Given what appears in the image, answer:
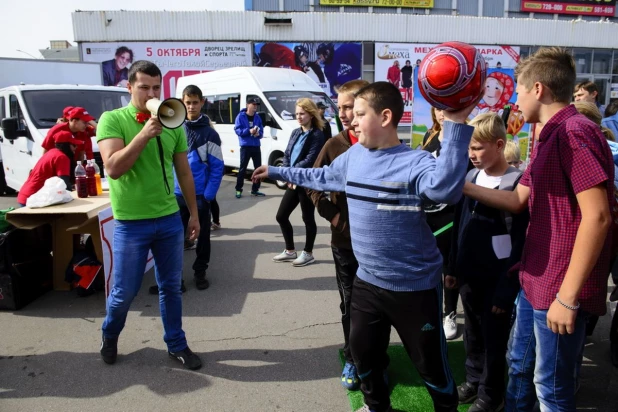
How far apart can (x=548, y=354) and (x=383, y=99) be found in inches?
53.2

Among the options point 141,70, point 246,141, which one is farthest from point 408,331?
point 246,141

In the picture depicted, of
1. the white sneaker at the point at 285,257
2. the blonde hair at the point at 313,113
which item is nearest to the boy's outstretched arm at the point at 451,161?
the blonde hair at the point at 313,113

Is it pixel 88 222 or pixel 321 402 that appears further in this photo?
pixel 88 222

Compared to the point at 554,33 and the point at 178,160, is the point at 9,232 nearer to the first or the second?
the point at 178,160

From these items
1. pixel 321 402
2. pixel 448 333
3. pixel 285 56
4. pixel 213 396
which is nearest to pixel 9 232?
pixel 213 396

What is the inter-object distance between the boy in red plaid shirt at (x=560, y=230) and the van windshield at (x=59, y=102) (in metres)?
7.98

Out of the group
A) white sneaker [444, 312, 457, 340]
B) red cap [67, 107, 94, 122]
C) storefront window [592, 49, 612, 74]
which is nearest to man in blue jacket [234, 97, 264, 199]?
red cap [67, 107, 94, 122]

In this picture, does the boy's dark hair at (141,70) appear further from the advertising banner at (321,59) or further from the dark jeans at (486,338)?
the advertising banner at (321,59)

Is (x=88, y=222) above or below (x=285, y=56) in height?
below

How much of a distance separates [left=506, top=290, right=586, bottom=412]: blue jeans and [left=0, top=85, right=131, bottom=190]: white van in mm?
7215

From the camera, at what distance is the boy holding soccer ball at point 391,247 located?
2199 millimetres

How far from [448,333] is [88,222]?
3.47m

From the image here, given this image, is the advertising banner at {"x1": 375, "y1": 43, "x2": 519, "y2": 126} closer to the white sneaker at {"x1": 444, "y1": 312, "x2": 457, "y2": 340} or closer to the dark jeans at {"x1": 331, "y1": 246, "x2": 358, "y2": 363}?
the white sneaker at {"x1": 444, "y1": 312, "x2": 457, "y2": 340}

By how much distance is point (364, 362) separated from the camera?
2.48 metres
